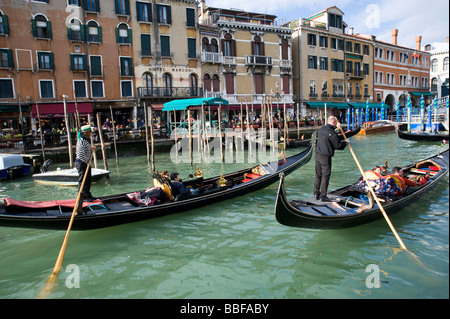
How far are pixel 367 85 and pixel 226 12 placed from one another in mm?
13288

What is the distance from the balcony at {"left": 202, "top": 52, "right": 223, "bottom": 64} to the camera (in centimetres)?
1802

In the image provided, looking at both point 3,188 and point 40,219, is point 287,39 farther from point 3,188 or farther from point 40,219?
point 40,219

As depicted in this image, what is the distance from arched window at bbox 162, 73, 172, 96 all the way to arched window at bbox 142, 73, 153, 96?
0.66 meters

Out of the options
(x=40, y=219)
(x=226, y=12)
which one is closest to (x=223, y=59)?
(x=226, y=12)

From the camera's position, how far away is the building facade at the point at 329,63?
2198 cm

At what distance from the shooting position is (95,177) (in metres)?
8.04

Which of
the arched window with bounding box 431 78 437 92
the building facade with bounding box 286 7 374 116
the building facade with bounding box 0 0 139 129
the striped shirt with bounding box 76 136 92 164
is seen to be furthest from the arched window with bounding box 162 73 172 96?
the arched window with bounding box 431 78 437 92

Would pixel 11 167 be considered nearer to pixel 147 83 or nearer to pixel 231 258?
pixel 231 258

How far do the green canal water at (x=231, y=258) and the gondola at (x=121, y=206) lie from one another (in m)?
0.21

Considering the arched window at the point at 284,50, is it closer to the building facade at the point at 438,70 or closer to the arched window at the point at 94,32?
the arched window at the point at 94,32

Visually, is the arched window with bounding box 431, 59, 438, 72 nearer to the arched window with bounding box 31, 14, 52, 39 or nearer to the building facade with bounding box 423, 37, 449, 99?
the building facade with bounding box 423, 37, 449, 99

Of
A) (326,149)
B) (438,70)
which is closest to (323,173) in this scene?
→ (326,149)

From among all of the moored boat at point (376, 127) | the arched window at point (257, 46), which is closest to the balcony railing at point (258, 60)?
the arched window at point (257, 46)

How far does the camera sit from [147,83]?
55.2 ft
